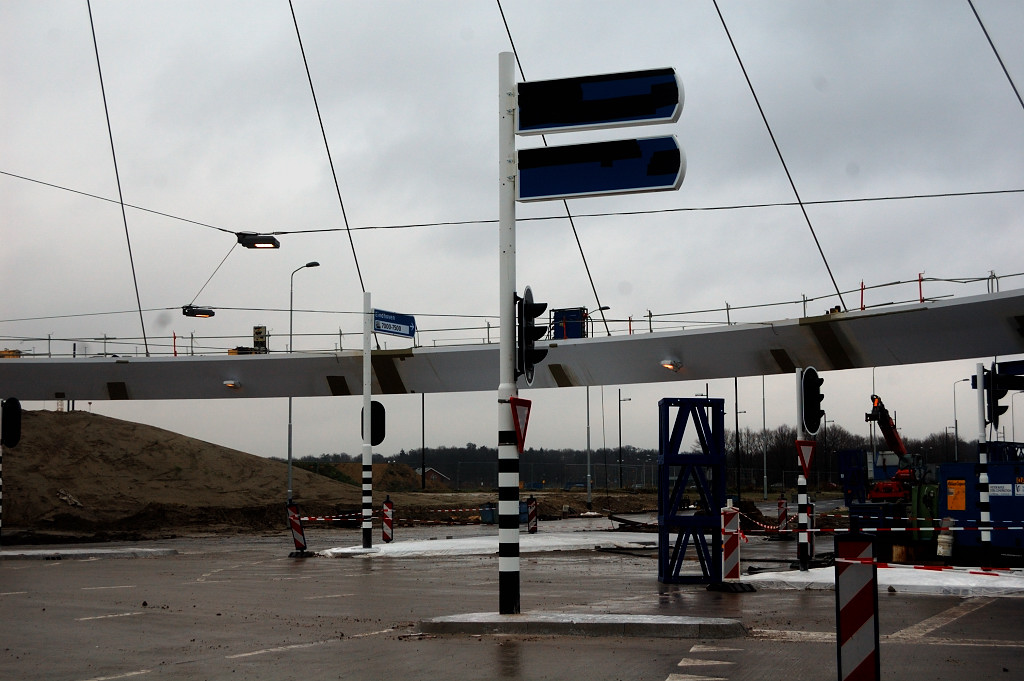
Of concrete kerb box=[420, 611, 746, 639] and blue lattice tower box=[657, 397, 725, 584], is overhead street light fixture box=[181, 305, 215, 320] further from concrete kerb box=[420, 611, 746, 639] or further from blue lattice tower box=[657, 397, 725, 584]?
concrete kerb box=[420, 611, 746, 639]

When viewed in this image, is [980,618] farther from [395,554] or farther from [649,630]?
[395,554]

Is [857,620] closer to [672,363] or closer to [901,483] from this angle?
[901,483]

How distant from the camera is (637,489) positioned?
106062 mm

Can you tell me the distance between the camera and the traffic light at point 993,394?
19.9m

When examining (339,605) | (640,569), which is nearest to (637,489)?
(640,569)

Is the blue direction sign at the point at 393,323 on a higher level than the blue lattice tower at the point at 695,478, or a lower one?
higher

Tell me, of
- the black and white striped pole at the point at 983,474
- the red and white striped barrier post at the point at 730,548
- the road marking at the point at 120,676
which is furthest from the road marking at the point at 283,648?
the black and white striped pole at the point at 983,474

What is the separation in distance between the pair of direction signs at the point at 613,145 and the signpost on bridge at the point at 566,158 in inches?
0.4

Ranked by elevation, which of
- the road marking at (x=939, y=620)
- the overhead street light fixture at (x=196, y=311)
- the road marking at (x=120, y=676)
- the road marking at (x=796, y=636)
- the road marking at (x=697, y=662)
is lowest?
the road marking at (x=939, y=620)

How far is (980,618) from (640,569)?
8660 mm

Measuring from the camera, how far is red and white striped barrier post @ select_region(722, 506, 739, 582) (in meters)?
15.4

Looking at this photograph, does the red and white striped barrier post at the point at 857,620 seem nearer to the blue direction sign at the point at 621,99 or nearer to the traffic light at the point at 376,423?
the blue direction sign at the point at 621,99

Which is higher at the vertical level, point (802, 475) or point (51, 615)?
point (802, 475)

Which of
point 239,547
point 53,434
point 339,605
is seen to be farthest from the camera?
point 53,434
